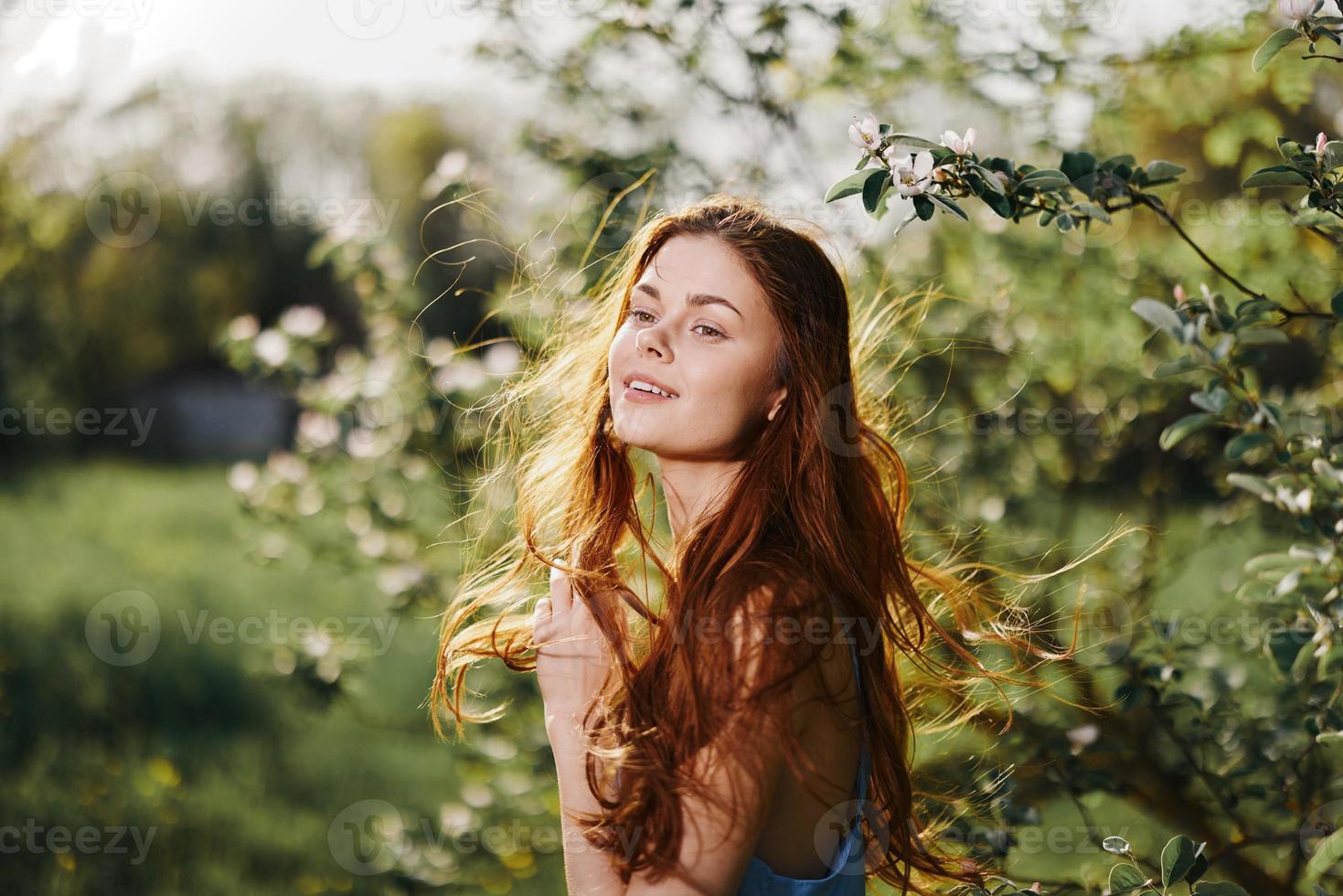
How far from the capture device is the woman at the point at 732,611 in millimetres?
1357

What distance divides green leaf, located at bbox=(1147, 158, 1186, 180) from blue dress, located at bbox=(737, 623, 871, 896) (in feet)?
2.52

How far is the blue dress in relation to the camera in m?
1.48

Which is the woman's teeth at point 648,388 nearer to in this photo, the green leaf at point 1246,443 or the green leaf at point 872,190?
the green leaf at point 872,190

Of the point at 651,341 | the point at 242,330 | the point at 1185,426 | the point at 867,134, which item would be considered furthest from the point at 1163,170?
the point at 242,330

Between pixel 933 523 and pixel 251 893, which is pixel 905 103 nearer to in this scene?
pixel 933 523

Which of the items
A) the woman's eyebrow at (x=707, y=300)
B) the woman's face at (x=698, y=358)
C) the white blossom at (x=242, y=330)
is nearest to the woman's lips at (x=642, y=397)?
the woman's face at (x=698, y=358)

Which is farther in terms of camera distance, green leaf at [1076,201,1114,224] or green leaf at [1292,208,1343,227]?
green leaf at [1076,201,1114,224]

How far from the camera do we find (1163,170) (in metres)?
1.56

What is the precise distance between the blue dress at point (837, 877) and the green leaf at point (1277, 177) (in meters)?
0.77

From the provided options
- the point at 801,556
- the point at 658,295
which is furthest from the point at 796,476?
the point at 658,295

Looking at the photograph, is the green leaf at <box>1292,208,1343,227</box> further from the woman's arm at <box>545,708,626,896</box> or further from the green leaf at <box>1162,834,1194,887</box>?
the woman's arm at <box>545,708,626,896</box>

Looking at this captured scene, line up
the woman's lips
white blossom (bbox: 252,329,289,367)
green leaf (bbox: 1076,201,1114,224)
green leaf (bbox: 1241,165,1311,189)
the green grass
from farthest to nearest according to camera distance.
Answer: the green grass, white blossom (bbox: 252,329,289,367), the woman's lips, green leaf (bbox: 1076,201,1114,224), green leaf (bbox: 1241,165,1311,189)

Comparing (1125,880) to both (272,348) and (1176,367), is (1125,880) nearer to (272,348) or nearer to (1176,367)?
(1176,367)

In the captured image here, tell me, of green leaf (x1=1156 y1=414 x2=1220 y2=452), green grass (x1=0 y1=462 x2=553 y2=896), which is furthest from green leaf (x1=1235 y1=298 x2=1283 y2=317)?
green grass (x1=0 y1=462 x2=553 y2=896)
